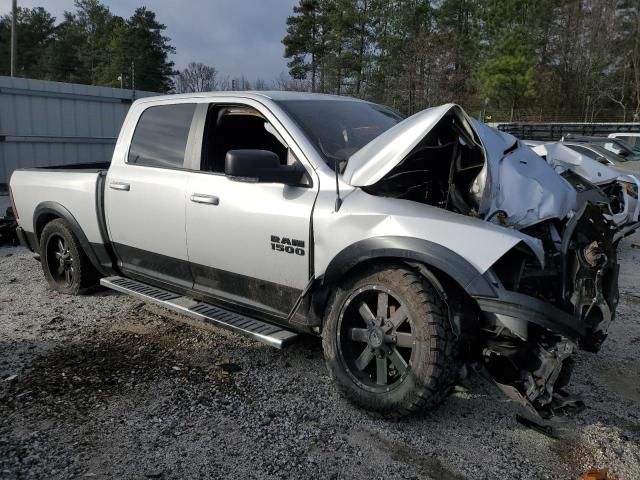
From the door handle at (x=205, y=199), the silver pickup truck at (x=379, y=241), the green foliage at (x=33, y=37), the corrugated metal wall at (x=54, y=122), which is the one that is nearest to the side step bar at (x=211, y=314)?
the silver pickup truck at (x=379, y=241)

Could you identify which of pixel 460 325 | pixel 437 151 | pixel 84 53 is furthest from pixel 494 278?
pixel 84 53

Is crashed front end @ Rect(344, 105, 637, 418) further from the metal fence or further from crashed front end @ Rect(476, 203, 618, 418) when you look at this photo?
the metal fence

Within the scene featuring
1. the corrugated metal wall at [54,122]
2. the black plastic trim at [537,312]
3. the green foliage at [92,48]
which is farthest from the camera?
the green foliage at [92,48]

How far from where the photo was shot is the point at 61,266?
18.3ft

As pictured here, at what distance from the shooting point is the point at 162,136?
4.51m

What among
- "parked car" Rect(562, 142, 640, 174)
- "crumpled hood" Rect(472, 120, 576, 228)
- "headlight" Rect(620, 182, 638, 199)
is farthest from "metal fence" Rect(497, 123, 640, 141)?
"crumpled hood" Rect(472, 120, 576, 228)

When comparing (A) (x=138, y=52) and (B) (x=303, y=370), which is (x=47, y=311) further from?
(A) (x=138, y=52)

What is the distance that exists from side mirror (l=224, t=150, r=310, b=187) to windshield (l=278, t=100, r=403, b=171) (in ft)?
0.85

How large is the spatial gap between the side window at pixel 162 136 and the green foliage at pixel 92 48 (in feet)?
151

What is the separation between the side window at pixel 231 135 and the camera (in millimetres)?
4137

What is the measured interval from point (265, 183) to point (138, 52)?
49684 mm

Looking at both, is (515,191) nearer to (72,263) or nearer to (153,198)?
(153,198)

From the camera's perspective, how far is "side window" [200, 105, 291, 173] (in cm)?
414

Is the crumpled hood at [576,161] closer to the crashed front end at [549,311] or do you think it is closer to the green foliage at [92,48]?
the crashed front end at [549,311]
